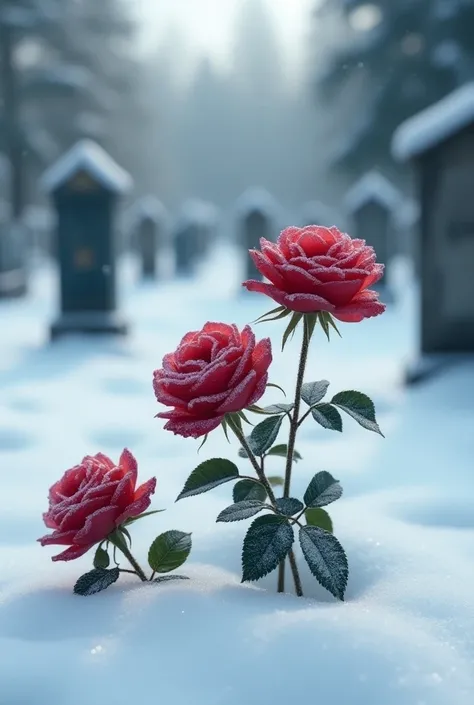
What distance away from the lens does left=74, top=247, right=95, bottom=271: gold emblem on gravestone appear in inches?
375

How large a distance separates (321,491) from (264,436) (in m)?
0.21

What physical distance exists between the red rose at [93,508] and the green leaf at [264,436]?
27 cm

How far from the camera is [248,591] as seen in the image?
7.14 feet

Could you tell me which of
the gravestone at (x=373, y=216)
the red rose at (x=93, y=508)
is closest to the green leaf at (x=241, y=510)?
the red rose at (x=93, y=508)

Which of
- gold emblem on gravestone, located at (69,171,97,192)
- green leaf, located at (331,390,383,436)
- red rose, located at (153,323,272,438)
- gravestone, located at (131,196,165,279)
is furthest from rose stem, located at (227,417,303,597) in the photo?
gravestone, located at (131,196,165,279)

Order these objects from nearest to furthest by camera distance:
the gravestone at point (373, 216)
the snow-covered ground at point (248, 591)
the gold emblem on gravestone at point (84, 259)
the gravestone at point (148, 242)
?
1. the snow-covered ground at point (248, 591)
2. the gold emblem on gravestone at point (84, 259)
3. the gravestone at point (373, 216)
4. the gravestone at point (148, 242)

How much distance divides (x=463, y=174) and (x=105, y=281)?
4.58 metres

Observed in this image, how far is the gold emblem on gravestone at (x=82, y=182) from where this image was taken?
9.18 meters

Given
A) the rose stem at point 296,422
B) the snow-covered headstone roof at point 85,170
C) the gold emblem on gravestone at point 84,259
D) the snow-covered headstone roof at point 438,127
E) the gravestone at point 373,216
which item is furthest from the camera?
the gravestone at point 373,216

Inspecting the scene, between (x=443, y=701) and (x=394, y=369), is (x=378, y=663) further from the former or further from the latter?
(x=394, y=369)

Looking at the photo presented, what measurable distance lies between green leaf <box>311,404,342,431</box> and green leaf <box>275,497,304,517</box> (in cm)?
20

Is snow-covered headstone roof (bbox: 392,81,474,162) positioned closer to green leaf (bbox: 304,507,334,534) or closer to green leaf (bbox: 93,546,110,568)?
green leaf (bbox: 304,507,334,534)

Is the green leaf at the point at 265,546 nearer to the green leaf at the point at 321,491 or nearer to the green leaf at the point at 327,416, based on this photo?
the green leaf at the point at 321,491

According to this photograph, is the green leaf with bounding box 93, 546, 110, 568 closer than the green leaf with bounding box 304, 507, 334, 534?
Yes
